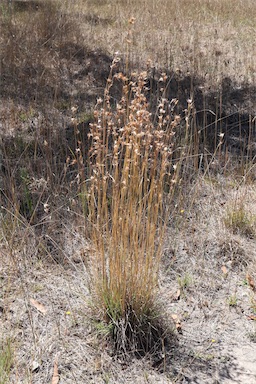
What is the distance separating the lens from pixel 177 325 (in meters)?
2.94

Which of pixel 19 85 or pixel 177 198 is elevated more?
pixel 19 85

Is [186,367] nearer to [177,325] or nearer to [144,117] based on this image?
[177,325]

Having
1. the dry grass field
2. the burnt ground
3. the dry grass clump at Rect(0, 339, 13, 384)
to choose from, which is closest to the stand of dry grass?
the dry grass field

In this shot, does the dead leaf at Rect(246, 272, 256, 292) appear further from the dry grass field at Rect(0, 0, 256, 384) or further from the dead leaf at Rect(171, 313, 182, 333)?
the dead leaf at Rect(171, 313, 182, 333)

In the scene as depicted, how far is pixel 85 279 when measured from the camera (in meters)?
3.19

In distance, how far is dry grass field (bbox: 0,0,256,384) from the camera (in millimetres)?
2629

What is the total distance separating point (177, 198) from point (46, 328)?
5.41 feet

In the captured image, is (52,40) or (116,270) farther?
(52,40)

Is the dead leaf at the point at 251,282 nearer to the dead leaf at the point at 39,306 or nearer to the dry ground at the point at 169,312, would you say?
the dry ground at the point at 169,312

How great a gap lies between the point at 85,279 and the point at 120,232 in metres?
0.53

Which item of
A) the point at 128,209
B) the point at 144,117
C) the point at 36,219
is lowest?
the point at 36,219

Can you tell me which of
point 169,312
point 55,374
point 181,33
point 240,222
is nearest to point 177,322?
point 169,312

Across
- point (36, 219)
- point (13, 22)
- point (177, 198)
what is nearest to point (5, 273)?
point (36, 219)

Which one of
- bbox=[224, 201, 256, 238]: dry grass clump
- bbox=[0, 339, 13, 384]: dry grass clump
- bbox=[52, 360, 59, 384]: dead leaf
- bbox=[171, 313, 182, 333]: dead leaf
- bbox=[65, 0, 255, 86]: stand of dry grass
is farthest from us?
bbox=[65, 0, 255, 86]: stand of dry grass
